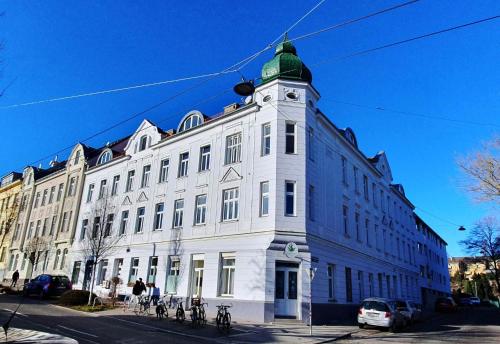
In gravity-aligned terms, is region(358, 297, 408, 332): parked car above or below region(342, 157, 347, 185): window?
below

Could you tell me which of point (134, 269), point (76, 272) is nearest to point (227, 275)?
A: point (134, 269)

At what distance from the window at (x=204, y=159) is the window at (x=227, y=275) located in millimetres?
6526

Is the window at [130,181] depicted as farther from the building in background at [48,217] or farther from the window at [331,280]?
the window at [331,280]

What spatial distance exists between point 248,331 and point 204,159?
12.9 metres

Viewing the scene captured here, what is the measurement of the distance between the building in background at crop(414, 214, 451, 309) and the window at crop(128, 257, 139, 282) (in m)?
35.5

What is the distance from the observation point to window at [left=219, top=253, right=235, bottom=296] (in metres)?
20.3

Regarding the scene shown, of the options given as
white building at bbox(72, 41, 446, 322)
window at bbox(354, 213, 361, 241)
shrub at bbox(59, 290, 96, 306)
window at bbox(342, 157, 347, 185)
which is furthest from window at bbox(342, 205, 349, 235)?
shrub at bbox(59, 290, 96, 306)

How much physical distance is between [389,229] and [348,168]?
37.9 ft

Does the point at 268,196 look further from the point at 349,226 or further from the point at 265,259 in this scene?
the point at 349,226

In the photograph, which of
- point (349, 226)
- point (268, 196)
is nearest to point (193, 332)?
point (268, 196)

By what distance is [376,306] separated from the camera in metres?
18.4

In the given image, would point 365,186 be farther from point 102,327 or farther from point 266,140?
point 102,327

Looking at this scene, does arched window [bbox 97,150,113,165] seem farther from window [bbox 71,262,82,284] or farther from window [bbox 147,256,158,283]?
window [bbox 147,256,158,283]

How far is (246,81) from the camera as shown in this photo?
14.1 metres
